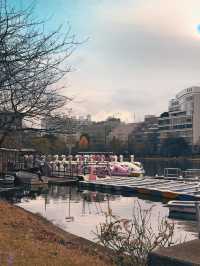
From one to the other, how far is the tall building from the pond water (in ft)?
348

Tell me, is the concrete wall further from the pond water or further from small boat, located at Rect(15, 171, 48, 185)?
small boat, located at Rect(15, 171, 48, 185)

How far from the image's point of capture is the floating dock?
30.2 meters

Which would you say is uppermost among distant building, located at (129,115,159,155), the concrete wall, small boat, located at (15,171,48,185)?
distant building, located at (129,115,159,155)

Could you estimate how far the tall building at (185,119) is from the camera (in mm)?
139625

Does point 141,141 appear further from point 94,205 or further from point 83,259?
point 83,259

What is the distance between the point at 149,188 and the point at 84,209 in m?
10.6

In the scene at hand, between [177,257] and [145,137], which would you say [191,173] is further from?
[145,137]

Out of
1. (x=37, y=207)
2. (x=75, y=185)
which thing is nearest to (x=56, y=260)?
(x=37, y=207)

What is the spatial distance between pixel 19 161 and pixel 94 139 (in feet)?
249

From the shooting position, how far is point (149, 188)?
33875 mm

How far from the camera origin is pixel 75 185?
4159 centimetres

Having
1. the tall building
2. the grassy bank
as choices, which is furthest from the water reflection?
the grassy bank

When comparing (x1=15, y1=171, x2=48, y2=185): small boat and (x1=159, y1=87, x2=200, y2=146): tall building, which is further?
(x1=159, y1=87, x2=200, y2=146): tall building

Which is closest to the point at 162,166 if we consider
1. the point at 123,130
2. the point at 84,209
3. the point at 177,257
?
the point at 123,130
